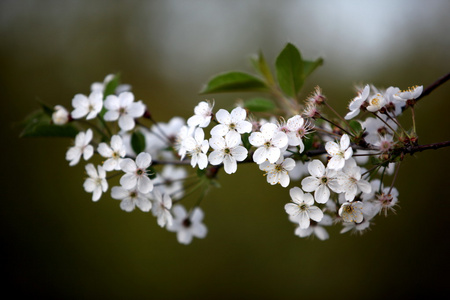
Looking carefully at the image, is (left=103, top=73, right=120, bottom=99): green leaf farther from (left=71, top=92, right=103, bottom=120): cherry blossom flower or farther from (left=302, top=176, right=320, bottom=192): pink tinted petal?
(left=302, top=176, right=320, bottom=192): pink tinted petal

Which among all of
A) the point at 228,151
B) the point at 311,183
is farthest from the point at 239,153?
the point at 311,183

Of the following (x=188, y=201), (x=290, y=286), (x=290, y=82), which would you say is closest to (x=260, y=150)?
(x=290, y=82)

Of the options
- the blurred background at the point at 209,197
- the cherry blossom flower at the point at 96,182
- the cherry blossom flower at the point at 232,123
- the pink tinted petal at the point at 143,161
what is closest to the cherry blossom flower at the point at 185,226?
the cherry blossom flower at the point at 96,182

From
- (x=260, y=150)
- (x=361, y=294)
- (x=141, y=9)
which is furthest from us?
(x=141, y=9)

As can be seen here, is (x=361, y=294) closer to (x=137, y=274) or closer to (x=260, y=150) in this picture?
(x=137, y=274)

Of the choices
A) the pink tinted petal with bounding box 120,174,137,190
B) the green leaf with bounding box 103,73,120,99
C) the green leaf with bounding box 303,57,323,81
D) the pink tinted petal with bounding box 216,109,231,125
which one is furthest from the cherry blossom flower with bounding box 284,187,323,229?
the green leaf with bounding box 103,73,120,99

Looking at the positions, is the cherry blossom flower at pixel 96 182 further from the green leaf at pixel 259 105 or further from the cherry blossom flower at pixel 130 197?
the green leaf at pixel 259 105
